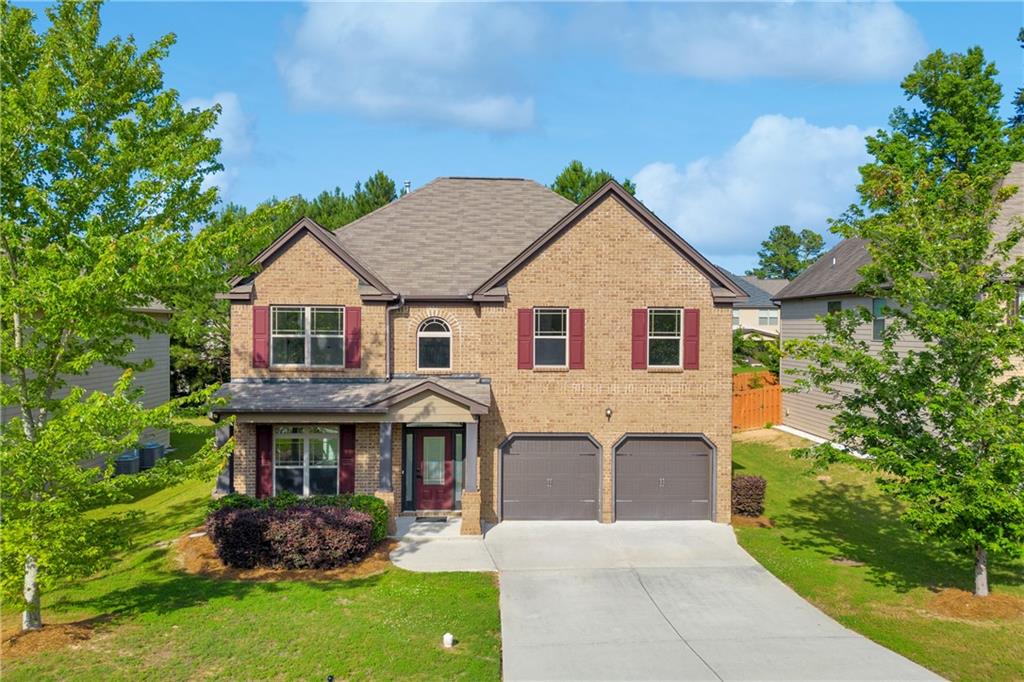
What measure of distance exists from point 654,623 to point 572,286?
9.31 metres

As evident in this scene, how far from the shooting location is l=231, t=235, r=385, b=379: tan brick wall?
63.1 feet

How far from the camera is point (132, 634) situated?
1181 cm

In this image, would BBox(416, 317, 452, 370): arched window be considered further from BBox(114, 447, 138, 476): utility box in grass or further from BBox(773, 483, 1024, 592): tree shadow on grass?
BBox(114, 447, 138, 476): utility box in grass

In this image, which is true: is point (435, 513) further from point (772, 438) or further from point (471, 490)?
point (772, 438)

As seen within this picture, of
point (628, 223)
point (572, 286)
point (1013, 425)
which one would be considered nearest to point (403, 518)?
point (572, 286)

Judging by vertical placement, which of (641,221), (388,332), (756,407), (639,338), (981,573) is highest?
(641,221)

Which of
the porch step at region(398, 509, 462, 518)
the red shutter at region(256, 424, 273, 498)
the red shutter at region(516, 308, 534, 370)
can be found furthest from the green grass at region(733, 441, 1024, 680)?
the red shutter at region(256, 424, 273, 498)

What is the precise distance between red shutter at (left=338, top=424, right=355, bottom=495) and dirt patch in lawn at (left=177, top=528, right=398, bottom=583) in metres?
2.92

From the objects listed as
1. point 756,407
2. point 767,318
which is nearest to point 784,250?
point 767,318

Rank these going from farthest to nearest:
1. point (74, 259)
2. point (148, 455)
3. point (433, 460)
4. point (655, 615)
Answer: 1. point (148, 455)
2. point (433, 460)
3. point (655, 615)
4. point (74, 259)

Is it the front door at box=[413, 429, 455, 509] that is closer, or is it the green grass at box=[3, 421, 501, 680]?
the green grass at box=[3, 421, 501, 680]

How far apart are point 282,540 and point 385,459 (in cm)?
389

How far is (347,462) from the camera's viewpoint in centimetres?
1891

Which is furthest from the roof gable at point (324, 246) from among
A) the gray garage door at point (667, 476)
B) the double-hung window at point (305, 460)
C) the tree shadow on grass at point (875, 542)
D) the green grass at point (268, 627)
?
the tree shadow on grass at point (875, 542)
